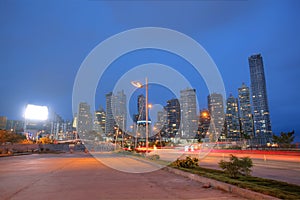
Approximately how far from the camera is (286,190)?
683 cm

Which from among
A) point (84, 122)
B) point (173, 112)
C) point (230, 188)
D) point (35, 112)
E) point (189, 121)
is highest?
point (173, 112)

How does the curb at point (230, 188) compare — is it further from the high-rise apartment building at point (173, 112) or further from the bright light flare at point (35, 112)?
the high-rise apartment building at point (173, 112)

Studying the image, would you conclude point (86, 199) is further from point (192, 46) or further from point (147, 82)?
point (147, 82)

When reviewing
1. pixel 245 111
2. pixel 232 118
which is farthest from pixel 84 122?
pixel 245 111

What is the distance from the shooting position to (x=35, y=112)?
2566 inches

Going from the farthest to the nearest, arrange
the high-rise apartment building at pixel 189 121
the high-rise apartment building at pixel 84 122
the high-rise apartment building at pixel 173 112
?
the high-rise apartment building at pixel 84 122 < the high-rise apartment building at pixel 173 112 < the high-rise apartment building at pixel 189 121

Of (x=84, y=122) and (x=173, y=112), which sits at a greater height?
(x=173, y=112)

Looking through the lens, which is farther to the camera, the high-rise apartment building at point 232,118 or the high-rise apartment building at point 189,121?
the high-rise apartment building at point 232,118

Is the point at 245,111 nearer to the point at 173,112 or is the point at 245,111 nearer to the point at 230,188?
the point at 173,112

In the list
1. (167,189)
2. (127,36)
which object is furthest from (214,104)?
(167,189)

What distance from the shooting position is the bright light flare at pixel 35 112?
63491mm

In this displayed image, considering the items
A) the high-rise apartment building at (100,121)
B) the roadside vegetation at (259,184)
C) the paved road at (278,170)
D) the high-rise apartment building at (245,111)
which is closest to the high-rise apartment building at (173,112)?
the high-rise apartment building at (100,121)

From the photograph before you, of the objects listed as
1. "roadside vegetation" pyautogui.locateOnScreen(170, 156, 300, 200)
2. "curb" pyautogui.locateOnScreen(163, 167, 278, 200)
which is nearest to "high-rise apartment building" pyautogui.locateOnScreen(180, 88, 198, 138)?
"curb" pyautogui.locateOnScreen(163, 167, 278, 200)

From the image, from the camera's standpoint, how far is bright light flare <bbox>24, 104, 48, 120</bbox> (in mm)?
63491
